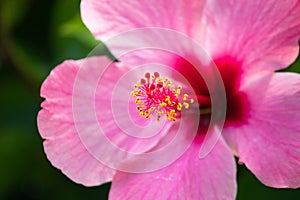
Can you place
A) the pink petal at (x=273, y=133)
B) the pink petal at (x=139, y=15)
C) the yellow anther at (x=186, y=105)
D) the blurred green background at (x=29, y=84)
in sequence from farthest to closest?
the blurred green background at (x=29, y=84) < the yellow anther at (x=186, y=105) < the pink petal at (x=139, y=15) < the pink petal at (x=273, y=133)

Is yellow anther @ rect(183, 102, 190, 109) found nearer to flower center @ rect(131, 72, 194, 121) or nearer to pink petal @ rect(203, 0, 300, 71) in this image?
flower center @ rect(131, 72, 194, 121)

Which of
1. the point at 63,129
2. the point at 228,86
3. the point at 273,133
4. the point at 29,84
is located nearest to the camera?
the point at 273,133

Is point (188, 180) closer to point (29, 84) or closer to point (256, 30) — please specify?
point (256, 30)

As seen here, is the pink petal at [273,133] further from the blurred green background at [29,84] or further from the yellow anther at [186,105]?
the blurred green background at [29,84]

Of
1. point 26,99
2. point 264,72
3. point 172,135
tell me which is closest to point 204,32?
point 264,72

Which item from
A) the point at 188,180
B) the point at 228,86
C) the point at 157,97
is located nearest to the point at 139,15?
the point at 157,97

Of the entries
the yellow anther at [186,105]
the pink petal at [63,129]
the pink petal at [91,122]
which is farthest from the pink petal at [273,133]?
the pink petal at [63,129]

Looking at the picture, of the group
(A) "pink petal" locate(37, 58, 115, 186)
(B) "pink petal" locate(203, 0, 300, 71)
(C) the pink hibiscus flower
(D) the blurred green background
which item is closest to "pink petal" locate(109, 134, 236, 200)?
(C) the pink hibiscus flower
